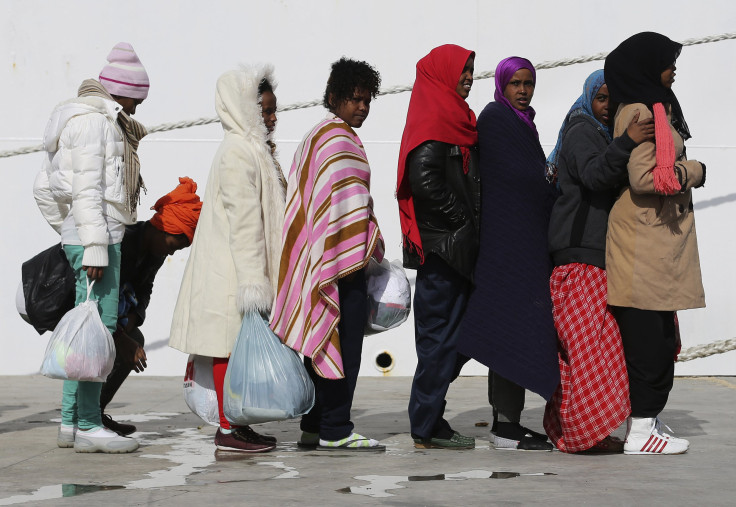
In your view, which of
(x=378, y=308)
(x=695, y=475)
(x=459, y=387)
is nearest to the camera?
(x=695, y=475)

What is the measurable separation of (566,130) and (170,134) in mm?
2984

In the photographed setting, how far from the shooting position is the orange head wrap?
15.0 feet

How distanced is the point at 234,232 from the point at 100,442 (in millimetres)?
901

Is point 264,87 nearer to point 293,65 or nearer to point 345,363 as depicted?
point 345,363

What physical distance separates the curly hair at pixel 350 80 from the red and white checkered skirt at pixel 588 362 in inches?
38.1

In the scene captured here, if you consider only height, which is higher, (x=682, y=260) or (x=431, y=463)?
(x=682, y=260)

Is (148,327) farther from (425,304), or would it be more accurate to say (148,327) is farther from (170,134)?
(425,304)

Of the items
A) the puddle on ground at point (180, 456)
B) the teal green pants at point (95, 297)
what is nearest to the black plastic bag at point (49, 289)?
the teal green pants at point (95, 297)

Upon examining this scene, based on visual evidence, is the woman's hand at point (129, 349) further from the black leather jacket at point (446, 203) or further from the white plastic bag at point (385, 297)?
the black leather jacket at point (446, 203)

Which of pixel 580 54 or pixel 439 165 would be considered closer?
pixel 439 165

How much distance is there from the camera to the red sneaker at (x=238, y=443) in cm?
431

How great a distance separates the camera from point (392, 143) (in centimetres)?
679

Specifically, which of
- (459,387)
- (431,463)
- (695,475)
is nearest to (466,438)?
(431,463)

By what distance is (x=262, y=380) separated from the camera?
13.4 feet
